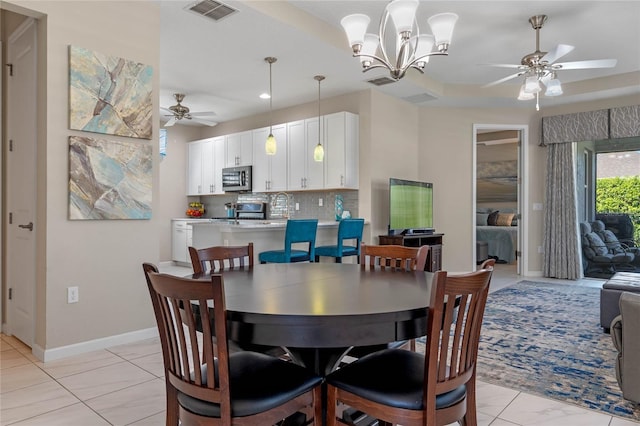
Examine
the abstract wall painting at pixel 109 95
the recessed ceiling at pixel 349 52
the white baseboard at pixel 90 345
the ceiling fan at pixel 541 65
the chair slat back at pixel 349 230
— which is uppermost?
the recessed ceiling at pixel 349 52

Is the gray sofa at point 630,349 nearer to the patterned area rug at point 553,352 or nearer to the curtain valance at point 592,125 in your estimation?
the patterned area rug at point 553,352

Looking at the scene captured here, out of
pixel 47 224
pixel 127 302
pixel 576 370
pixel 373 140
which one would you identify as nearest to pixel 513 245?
pixel 373 140

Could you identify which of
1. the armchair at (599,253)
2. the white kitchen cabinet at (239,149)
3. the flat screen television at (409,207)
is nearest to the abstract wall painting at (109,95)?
the flat screen television at (409,207)

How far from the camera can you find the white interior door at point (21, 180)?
3.03 meters

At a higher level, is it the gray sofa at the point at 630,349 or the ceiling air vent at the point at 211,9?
the ceiling air vent at the point at 211,9

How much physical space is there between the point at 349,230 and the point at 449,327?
3.25m

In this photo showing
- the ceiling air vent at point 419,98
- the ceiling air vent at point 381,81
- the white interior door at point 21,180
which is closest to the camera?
the white interior door at point 21,180

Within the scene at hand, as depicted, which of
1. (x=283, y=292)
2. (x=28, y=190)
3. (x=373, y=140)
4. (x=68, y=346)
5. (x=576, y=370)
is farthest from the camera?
(x=373, y=140)

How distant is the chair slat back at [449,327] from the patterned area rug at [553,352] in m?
1.36

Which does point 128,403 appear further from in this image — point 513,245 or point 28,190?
point 513,245

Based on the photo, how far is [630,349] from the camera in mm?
2150

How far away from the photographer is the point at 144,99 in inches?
130

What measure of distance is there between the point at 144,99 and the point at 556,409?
3.55 meters

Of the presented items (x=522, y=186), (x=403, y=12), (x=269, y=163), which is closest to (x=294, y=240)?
(x=403, y=12)
